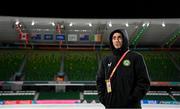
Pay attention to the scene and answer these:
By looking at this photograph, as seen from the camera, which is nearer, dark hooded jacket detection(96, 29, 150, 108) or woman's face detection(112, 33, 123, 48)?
dark hooded jacket detection(96, 29, 150, 108)

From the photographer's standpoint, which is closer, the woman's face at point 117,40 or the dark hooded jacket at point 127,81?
the dark hooded jacket at point 127,81

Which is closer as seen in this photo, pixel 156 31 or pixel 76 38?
pixel 156 31

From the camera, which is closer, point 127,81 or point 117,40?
point 127,81

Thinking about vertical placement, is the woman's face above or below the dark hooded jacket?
above

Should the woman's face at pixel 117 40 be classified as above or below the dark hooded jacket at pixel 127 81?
above

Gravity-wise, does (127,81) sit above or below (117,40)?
below

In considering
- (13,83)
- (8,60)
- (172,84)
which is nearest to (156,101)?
(172,84)

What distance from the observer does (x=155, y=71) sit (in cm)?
1723
